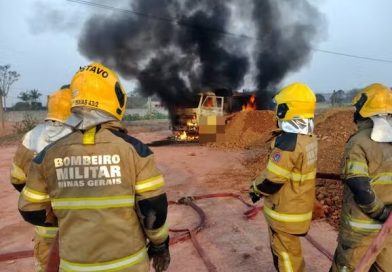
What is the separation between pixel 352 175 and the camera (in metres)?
2.51

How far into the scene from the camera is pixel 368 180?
2.48 m

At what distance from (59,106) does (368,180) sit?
2379mm

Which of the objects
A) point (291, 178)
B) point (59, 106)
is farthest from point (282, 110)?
point (59, 106)

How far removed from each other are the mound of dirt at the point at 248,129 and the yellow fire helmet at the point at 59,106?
1236cm

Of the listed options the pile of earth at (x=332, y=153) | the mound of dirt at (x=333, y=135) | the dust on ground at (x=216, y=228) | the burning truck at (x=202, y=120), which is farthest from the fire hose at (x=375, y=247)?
the burning truck at (x=202, y=120)

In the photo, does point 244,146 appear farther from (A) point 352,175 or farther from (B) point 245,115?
(A) point 352,175

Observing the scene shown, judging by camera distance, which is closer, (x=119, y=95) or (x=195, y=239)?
(x=119, y=95)

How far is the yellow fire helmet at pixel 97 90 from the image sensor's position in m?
1.97

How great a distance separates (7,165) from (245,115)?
10.0 m

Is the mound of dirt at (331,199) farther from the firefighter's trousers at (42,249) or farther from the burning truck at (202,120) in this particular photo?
the burning truck at (202,120)

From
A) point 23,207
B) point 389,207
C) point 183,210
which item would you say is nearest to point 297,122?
point 389,207

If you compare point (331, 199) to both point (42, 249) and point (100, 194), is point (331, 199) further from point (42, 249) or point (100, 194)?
point (100, 194)

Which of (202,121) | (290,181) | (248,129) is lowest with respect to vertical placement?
(248,129)

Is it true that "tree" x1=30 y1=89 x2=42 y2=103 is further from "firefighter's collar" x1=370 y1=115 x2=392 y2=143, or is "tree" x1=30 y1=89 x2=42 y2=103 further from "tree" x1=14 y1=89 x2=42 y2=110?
"firefighter's collar" x1=370 y1=115 x2=392 y2=143
